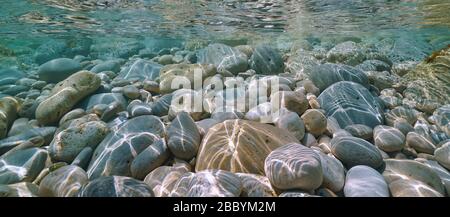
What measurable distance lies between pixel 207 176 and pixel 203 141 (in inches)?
43.1

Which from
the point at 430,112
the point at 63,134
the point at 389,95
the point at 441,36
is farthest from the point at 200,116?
the point at 441,36

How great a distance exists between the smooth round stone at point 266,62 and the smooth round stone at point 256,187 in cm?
573

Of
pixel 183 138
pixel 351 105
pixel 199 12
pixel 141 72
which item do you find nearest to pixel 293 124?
pixel 351 105

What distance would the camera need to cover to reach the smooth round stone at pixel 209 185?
2.78 m

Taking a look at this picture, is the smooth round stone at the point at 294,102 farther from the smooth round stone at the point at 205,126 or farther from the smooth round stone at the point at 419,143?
the smooth round stone at the point at 419,143

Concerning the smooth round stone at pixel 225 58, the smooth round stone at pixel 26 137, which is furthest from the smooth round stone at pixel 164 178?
the smooth round stone at pixel 225 58

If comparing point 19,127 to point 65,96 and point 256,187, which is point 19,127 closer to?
point 65,96

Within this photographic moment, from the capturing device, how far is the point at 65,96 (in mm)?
5863

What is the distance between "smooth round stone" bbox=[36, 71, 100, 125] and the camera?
566 cm

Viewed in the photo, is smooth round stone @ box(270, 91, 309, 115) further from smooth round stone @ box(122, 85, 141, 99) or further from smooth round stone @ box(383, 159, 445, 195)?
smooth round stone @ box(122, 85, 141, 99)

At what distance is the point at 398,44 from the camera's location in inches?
595

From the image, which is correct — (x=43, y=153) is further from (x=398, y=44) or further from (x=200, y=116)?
(x=398, y=44)

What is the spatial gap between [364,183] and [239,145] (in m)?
1.86

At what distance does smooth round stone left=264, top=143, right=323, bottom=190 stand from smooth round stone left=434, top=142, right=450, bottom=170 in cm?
272
